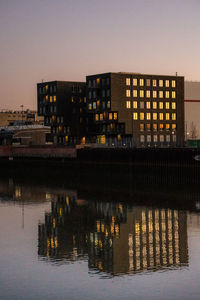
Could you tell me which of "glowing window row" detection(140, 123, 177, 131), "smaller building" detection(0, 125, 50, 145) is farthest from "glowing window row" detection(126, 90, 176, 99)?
"smaller building" detection(0, 125, 50, 145)

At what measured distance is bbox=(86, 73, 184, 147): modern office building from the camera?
520ft

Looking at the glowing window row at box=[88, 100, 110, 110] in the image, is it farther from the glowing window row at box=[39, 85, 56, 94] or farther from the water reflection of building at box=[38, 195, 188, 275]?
the water reflection of building at box=[38, 195, 188, 275]

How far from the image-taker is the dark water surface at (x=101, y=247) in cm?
2555

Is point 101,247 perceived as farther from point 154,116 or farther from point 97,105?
point 154,116

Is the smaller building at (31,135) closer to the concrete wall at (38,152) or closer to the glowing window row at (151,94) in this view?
the concrete wall at (38,152)

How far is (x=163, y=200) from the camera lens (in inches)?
2356

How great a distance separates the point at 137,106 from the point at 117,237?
125 metres

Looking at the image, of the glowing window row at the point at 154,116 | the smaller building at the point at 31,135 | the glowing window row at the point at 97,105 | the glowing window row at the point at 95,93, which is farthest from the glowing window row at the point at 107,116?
the smaller building at the point at 31,135

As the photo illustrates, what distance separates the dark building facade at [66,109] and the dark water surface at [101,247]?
4508 inches

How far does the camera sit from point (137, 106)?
161 metres

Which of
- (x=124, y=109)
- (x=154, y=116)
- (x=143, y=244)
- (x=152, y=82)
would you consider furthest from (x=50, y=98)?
(x=143, y=244)

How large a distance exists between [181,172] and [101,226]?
44.9m

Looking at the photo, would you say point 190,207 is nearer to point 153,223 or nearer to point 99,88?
point 153,223

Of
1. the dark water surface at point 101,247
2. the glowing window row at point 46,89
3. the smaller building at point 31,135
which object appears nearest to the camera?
the dark water surface at point 101,247
